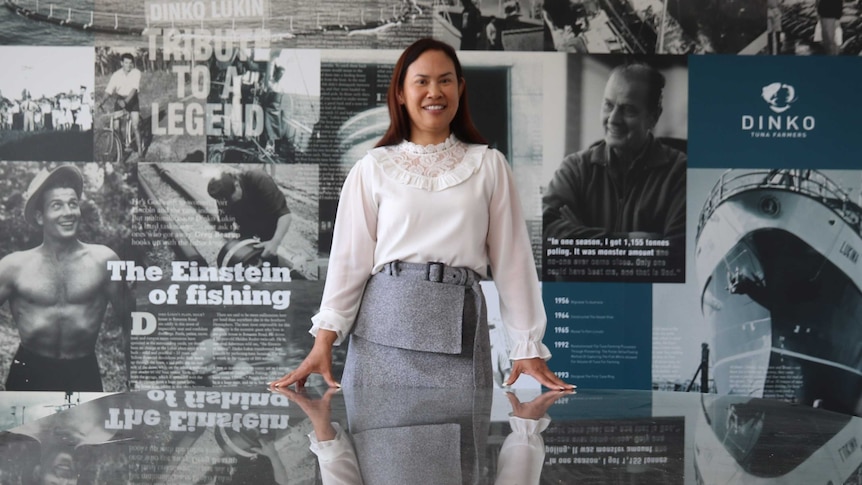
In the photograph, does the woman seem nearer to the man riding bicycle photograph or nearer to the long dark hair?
the long dark hair

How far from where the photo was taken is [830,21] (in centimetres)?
418

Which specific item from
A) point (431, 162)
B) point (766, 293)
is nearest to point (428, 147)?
point (431, 162)

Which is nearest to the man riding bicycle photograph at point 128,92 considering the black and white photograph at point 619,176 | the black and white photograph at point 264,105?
the black and white photograph at point 264,105

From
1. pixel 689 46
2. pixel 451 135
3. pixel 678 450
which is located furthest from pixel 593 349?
pixel 678 450

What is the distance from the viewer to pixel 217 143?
4.09 meters

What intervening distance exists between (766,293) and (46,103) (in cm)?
300

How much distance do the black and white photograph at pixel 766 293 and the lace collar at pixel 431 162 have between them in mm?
2239

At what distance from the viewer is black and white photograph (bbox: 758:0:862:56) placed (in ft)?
13.6

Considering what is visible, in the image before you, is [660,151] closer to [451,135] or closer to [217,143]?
[217,143]

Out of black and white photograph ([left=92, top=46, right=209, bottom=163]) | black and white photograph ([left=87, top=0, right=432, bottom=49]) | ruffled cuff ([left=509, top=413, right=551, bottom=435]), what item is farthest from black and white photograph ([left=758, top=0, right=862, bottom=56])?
ruffled cuff ([left=509, top=413, right=551, bottom=435])

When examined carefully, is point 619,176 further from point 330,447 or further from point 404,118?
point 330,447

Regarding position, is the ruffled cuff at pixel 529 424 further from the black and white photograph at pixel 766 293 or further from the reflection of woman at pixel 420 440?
the black and white photograph at pixel 766 293

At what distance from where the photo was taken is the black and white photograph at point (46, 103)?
409cm

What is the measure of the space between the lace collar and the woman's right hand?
35cm
